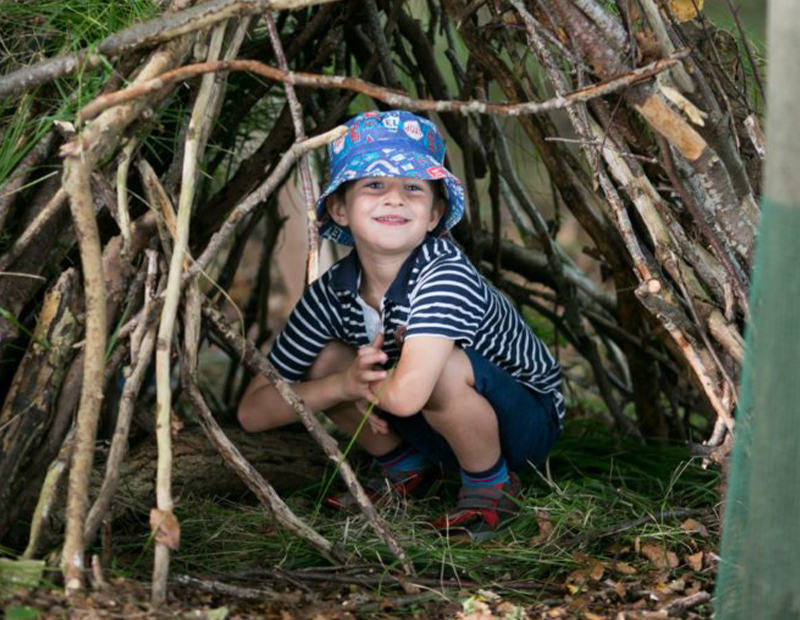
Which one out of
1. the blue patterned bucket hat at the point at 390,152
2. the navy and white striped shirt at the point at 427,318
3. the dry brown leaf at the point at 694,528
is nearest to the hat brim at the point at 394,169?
the blue patterned bucket hat at the point at 390,152

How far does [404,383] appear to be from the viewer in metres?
2.53

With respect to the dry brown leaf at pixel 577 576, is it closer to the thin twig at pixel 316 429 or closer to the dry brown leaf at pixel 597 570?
the dry brown leaf at pixel 597 570

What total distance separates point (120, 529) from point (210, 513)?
226 mm

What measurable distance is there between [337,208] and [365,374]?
0.39 metres

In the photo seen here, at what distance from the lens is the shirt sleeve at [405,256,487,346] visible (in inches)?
100

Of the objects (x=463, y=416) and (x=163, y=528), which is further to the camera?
(x=463, y=416)

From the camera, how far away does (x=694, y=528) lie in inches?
98.2

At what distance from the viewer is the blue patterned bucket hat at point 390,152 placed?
2.56 m

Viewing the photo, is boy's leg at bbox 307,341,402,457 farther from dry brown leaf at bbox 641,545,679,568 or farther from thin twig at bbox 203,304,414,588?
dry brown leaf at bbox 641,545,679,568

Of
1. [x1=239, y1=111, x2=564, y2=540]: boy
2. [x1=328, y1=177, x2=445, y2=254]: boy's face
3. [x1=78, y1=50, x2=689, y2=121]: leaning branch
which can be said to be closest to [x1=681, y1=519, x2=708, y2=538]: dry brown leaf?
[x1=239, y1=111, x2=564, y2=540]: boy

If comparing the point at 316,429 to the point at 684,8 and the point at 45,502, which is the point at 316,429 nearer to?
the point at 45,502

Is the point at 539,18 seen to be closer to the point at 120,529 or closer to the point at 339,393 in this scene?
the point at 339,393

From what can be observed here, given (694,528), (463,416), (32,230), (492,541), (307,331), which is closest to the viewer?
(32,230)

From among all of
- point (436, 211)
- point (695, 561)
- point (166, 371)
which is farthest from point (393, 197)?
point (695, 561)
